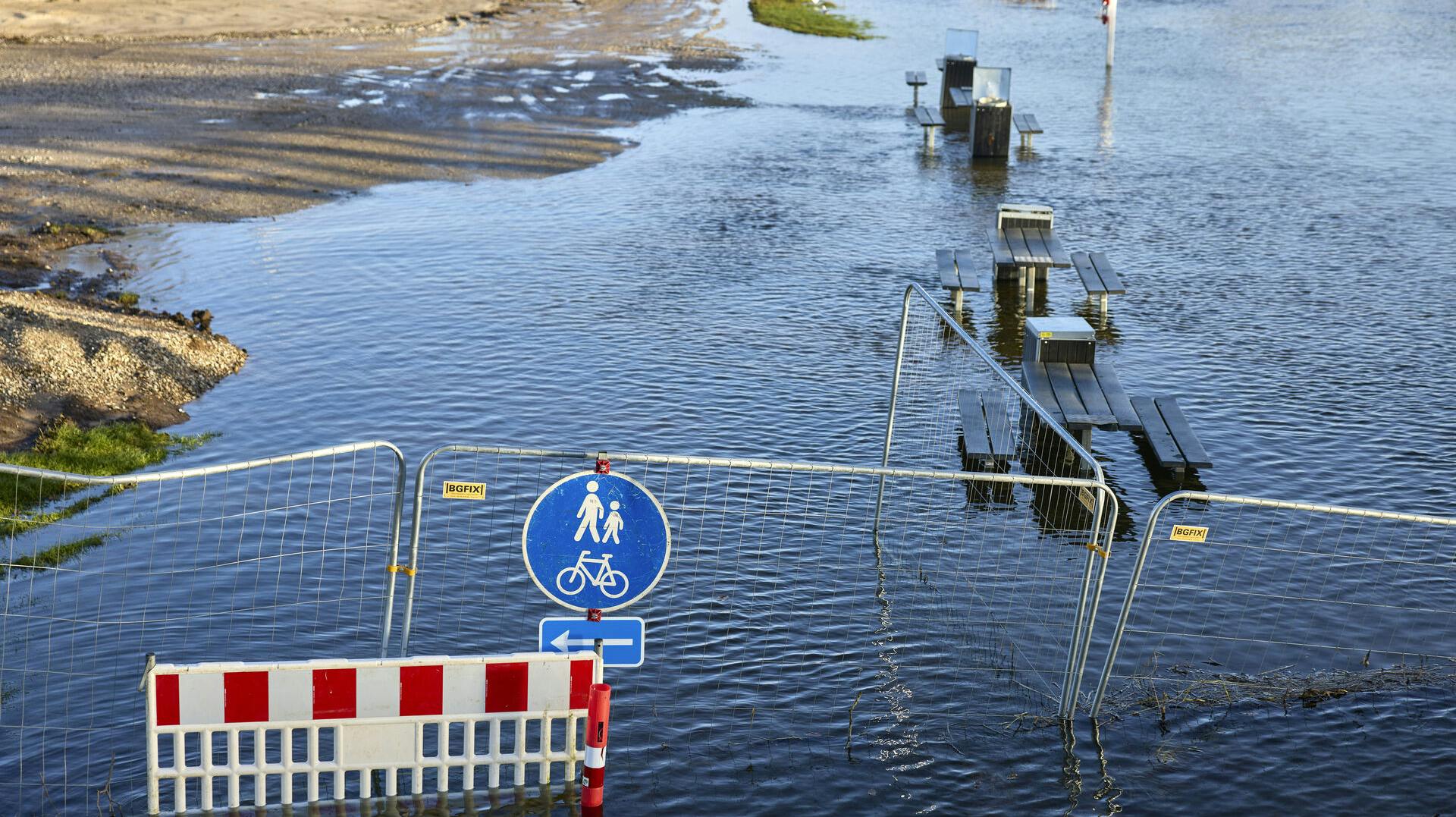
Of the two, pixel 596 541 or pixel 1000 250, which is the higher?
pixel 596 541

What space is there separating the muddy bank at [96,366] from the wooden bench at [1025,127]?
59.3 ft

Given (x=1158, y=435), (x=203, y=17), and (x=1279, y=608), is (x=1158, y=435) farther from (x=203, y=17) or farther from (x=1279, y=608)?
(x=203, y=17)

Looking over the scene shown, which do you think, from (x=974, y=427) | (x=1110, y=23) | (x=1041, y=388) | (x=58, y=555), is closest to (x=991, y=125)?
(x=1110, y=23)

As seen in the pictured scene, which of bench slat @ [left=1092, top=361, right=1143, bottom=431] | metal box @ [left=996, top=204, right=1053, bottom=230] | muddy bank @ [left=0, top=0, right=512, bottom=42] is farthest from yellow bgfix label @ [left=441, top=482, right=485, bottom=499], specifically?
muddy bank @ [left=0, top=0, right=512, bottom=42]

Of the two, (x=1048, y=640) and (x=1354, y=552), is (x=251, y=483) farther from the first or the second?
(x=1354, y=552)

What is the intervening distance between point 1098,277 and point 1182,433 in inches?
221

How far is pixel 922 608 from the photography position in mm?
10859

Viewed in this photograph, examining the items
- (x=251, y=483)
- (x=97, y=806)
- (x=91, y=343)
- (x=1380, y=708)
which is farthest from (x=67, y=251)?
(x=1380, y=708)

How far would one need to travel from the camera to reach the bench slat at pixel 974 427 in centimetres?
1345

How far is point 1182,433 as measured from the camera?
44.4 ft

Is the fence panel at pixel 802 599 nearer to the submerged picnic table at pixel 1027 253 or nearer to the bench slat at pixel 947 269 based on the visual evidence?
the bench slat at pixel 947 269

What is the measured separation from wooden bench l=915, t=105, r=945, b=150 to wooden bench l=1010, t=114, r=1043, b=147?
1.54m

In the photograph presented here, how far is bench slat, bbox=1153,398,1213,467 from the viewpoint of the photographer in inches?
511

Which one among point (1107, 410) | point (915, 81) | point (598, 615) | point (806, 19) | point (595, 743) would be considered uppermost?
point (806, 19)
